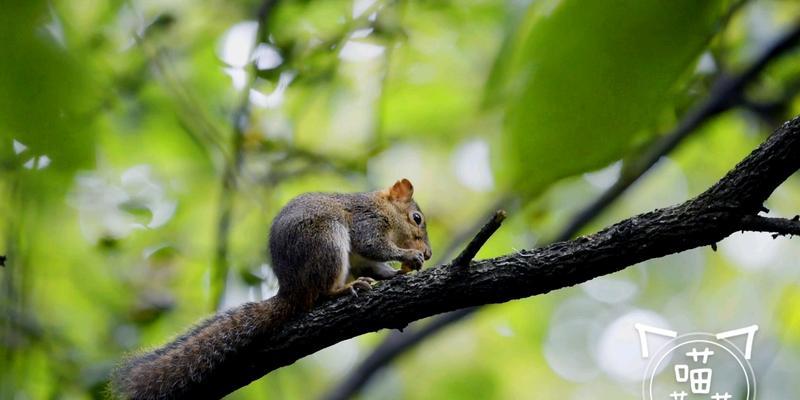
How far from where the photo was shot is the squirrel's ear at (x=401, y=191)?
4672mm

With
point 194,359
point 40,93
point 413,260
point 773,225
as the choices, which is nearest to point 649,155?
point 413,260

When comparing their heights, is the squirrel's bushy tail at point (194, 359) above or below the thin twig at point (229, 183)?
below

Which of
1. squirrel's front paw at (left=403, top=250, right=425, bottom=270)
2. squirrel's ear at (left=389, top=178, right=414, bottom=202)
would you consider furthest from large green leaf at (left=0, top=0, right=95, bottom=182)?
squirrel's ear at (left=389, top=178, right=414, bottom=202)

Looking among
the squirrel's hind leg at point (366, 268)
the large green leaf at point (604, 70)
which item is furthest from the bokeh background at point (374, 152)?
the squirrel's hind leg at point (366, 268)

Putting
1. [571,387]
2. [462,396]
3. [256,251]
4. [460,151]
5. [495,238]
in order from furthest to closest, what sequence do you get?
1. [571,387]
2. [460,151]
3. [256,251]
4. [462,396]
5. [495,238]

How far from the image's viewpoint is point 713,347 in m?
4.23

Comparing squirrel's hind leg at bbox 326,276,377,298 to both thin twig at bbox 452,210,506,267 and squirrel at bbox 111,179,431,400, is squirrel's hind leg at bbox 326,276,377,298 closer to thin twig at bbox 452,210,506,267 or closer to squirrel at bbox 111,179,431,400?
squirrel at bbox 111,179,431,400

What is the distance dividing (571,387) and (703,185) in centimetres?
287

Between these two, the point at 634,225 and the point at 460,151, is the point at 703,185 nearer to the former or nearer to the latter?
the point at 460,151

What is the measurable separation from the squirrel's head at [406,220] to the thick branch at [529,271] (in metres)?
1.12

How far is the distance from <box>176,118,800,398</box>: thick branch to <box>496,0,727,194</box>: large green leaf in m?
1.32

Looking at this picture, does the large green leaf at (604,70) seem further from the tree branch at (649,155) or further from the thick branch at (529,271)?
the tree branch at (649,155)

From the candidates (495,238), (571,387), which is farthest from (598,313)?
(495,238)

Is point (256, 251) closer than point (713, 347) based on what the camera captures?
No
